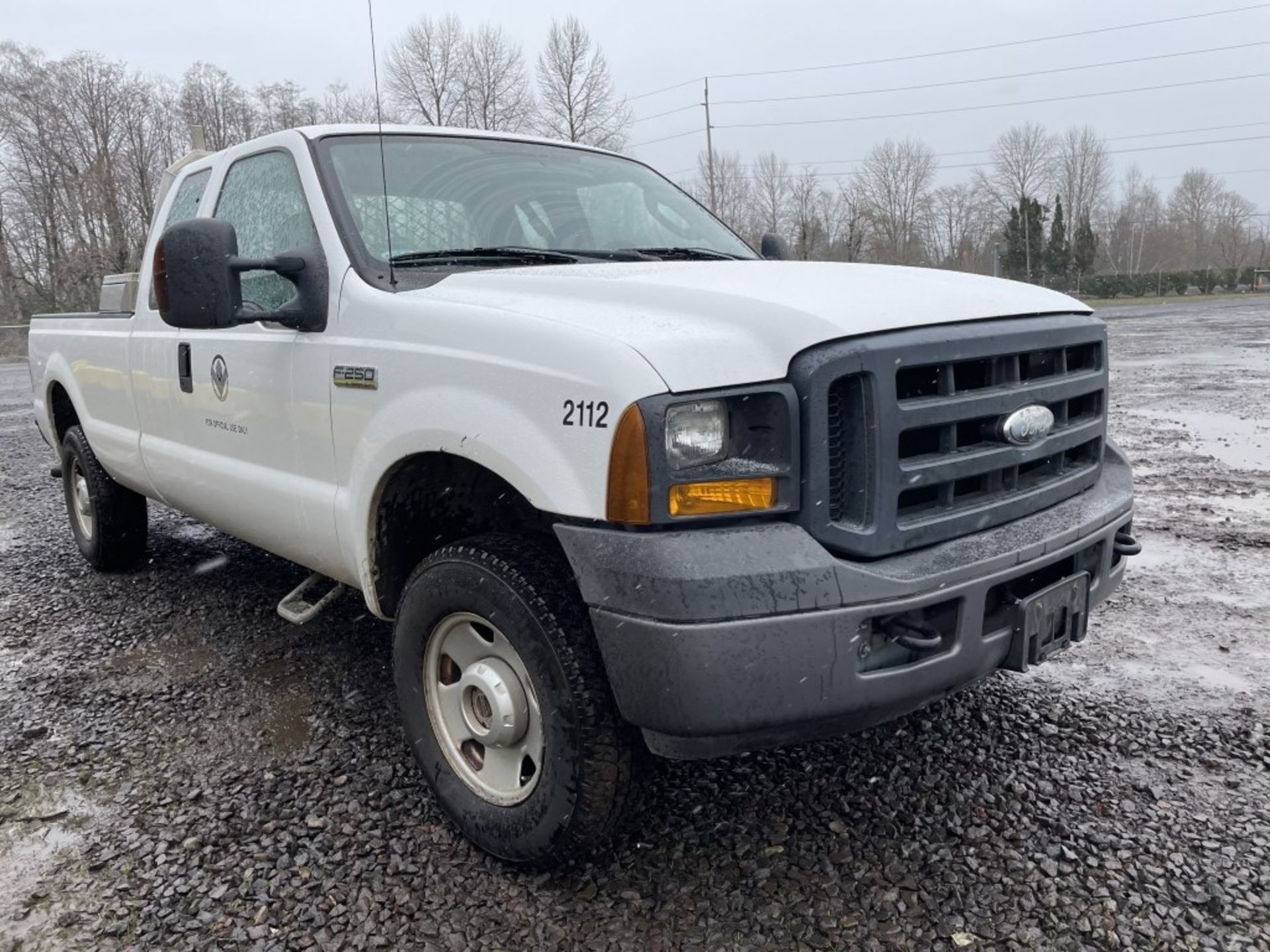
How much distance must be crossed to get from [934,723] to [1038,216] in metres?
68.5

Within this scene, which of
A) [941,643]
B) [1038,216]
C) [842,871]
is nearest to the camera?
[941,643]

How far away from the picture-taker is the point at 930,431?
7.68 feet

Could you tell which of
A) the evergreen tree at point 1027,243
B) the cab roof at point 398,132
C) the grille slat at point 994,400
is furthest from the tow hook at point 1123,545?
the evergreen tree at point 1027,243

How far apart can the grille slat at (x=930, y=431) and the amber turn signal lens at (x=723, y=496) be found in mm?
95

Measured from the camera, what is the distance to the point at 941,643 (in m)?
2.22

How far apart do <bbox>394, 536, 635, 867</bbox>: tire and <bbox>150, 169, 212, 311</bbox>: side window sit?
234cm

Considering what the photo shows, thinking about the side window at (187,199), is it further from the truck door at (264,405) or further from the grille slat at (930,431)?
the grille slat at (930,431)

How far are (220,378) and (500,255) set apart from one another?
4.05 ft

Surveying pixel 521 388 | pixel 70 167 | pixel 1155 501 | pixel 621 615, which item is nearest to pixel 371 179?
pixel 521 388

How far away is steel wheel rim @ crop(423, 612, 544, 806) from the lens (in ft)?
8.14

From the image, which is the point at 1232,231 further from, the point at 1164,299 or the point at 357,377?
the point at 357,377

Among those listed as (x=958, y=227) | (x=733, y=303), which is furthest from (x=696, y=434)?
(x=958, y=227)

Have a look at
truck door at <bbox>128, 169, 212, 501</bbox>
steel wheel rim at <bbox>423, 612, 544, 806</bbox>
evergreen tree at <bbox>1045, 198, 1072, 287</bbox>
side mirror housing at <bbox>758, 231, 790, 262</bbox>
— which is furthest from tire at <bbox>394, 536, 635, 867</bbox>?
evergreen tree at <bbox>1045, 198, 1072, 287</bbox>

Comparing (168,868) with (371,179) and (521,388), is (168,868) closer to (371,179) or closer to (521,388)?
(521,388)
